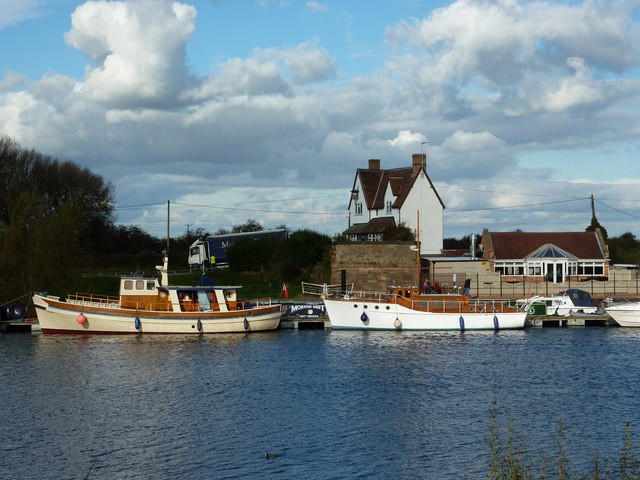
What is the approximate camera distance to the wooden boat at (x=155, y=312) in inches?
1939

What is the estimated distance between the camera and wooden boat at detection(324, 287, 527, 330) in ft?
167

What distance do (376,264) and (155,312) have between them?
2301 cm

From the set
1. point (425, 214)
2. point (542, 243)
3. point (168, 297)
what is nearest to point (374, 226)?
point (425, 214)

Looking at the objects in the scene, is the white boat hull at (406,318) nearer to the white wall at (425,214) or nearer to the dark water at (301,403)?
the dark water at (301,403)

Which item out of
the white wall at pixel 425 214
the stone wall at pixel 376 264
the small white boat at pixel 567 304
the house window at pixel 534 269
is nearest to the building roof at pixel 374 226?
the white wall at pixel 425 214

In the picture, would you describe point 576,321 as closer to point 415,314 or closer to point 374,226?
point 415,314

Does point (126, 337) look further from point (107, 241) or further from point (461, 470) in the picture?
point (107, 241)

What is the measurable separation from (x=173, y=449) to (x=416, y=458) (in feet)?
24.7

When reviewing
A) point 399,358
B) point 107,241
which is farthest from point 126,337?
point 107,241

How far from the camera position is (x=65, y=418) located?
92.7ft

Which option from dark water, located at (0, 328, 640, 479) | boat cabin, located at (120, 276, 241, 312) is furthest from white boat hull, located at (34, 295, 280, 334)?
dark water, located at (0, 328, 640, 479)

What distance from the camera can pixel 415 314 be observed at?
5062 centimetres

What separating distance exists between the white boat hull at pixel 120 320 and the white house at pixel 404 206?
31.8 meters

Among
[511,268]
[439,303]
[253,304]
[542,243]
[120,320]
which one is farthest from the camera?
[542,243]
